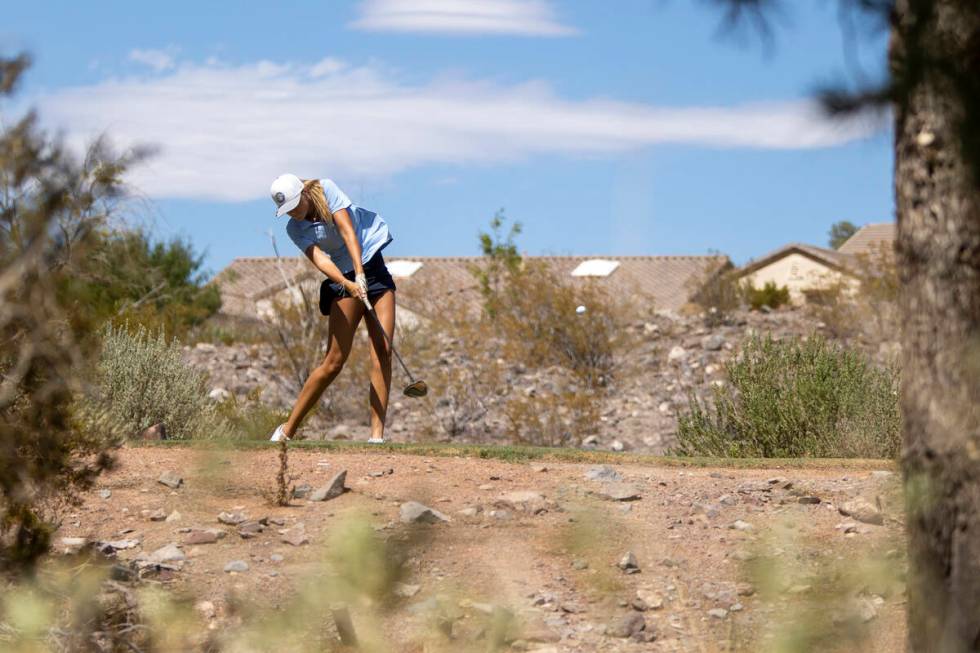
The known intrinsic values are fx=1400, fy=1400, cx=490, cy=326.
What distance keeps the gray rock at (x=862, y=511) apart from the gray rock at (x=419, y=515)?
1962 millimetres

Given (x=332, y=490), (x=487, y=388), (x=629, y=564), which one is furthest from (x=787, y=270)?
(x=629, y=564)

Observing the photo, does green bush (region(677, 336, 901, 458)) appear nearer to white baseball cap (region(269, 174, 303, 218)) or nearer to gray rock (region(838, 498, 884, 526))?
gray rock (region(838, 498, 884, 526))

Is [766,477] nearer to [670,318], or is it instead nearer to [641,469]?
[641,469]

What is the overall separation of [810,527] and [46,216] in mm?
3905

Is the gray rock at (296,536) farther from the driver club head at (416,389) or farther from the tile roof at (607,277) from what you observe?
the tile roof at (607,277)

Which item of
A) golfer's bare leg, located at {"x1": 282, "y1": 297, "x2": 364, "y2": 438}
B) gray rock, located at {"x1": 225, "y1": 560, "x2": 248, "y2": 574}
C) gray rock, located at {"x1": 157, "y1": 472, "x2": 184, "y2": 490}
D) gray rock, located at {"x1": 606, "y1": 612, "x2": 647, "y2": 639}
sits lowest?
gray rock, located at {"x1": 606, "y1": 612, "x2": 647, "y2": 639}

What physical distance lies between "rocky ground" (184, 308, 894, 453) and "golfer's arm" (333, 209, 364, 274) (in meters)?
9.36

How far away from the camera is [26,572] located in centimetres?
537

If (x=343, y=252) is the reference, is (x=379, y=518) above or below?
below

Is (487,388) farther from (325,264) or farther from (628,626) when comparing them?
(628,626)

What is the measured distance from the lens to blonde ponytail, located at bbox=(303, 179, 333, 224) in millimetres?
8586

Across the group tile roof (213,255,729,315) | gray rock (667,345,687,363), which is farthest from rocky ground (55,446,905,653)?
tile roof (213,255,729,315)

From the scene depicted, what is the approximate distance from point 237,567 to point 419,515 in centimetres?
93

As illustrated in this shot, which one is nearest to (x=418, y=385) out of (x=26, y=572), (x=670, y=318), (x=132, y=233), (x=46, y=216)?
(x=46, y=216)
